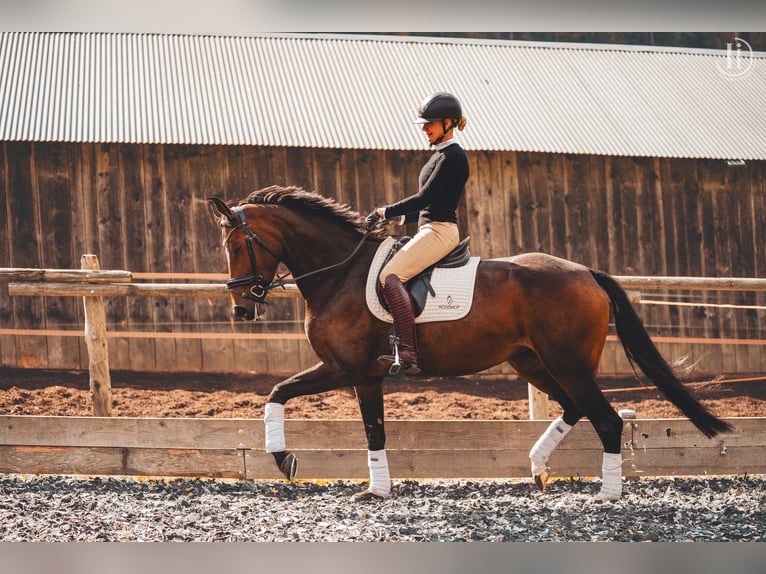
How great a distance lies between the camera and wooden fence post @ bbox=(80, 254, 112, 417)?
7754mm

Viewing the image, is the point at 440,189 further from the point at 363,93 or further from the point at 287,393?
the point at 363,93

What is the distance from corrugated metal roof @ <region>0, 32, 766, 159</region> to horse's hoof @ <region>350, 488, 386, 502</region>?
6.72 metres

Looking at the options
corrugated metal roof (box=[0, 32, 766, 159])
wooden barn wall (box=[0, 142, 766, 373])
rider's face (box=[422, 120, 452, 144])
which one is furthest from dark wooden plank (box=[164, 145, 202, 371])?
rider's face (box=[422, 120, 452, 144])

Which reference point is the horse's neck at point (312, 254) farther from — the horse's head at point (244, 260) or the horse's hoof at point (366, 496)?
the horse's hoof at point (366, 496)

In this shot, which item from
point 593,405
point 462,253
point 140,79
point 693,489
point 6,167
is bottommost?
point 693,489

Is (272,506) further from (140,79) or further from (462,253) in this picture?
(140,79)

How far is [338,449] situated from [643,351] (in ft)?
8.39

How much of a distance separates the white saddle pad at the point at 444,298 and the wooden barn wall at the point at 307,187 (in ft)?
→ 20.1

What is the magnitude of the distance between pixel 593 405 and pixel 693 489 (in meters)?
1.38

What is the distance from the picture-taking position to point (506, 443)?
301 inches

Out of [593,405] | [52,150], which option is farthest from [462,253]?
[52,150]

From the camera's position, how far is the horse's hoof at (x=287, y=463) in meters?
6.54

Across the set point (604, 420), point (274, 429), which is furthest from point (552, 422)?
point (274, 429)

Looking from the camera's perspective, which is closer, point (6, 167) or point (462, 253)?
point (462, 253)
